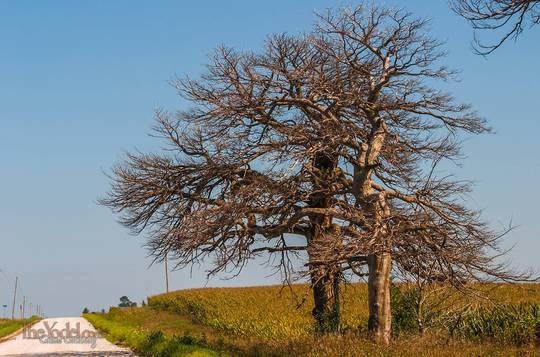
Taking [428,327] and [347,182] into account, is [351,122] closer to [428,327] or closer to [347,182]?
[347,182]

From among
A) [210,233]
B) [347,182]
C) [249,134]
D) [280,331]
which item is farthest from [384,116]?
[280,331]

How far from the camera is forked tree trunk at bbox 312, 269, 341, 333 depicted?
22.7m

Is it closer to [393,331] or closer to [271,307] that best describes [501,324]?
[393,331]

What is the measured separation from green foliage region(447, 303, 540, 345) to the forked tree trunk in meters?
3.72

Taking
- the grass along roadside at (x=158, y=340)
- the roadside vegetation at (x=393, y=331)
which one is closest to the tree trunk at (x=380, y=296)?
the roadside vegetation at (x=393, y=331)

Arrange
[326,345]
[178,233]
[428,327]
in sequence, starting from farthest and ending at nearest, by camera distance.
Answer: [178,233] → [428,327] → [326,345]

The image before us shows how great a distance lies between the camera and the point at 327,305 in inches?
978

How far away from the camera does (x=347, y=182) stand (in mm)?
22766

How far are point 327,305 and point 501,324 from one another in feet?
22.1

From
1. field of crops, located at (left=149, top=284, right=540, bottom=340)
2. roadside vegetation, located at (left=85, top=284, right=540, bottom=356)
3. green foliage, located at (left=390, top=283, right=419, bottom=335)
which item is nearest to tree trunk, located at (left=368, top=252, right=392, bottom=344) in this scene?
roadside vegetation, located at (left=85, top=284, right=540, bottom=356)

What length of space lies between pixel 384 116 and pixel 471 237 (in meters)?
5.21

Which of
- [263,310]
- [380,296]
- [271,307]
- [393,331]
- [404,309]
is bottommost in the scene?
[393,331]

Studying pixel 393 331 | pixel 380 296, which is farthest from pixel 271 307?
pixel 380 296

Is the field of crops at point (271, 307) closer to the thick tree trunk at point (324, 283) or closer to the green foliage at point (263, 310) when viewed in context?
the green foliage at point (263, 310)
